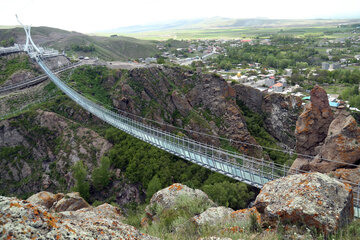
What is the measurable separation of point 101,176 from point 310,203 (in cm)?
1637

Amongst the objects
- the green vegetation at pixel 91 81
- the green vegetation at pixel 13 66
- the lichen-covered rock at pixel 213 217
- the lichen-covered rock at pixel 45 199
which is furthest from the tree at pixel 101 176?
the green vegetation at pixel 13 66

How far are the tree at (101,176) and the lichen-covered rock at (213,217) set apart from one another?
1400 cm

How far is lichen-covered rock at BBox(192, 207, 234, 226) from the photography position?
5594 mm

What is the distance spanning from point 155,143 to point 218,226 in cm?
1118

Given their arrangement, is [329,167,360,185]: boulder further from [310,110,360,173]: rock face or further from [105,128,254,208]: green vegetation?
[105,128,254,208]: green vegetation

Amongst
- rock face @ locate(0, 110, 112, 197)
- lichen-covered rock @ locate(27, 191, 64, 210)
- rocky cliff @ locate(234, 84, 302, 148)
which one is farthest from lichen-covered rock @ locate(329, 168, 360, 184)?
rocky cliff @ locate(234, 84, 302, 148)

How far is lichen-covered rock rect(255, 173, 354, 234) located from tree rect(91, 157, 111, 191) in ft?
49.9

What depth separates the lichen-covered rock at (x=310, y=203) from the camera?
4527mm

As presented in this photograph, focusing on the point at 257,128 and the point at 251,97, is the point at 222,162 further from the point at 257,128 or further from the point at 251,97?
the point at 251,97

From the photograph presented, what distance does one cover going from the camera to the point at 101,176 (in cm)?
1867

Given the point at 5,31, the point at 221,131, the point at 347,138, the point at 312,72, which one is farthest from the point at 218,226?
the point at 5,31

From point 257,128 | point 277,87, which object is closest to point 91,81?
point 257,128

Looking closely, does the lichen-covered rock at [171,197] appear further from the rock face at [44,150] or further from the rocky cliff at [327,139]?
the rock face at [44,150]

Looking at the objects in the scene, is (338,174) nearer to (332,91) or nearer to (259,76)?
(332,91)
